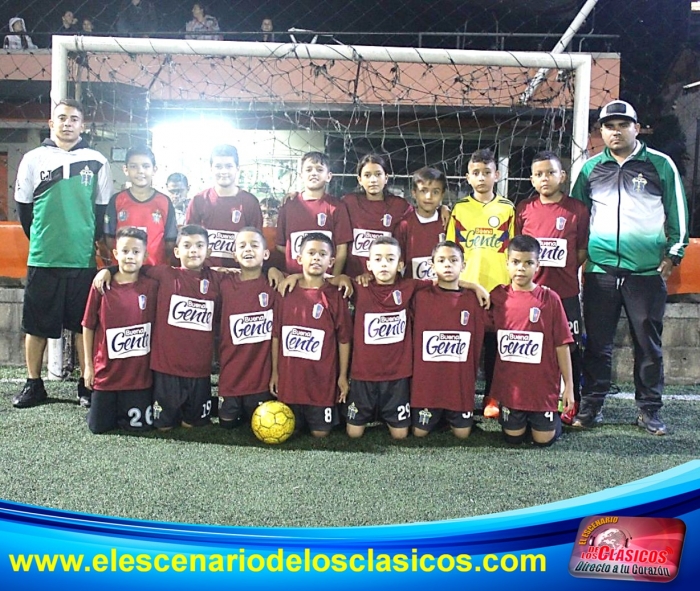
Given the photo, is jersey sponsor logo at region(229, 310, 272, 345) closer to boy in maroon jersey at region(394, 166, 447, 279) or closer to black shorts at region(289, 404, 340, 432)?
black shorts at region(289, 404, 340, 432)

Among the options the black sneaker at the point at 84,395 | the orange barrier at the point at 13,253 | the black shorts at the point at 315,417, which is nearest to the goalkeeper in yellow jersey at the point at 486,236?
the black shorts at the point at 315,417

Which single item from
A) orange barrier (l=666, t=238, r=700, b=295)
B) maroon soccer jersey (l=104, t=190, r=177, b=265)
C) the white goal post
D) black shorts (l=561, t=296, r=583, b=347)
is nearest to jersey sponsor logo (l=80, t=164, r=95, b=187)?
maroon soccer jersey (l=104, t=190, r=177, b=265)

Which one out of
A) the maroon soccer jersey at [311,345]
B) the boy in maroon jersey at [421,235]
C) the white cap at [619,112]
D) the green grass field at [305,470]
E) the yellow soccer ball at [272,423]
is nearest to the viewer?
the green grass field at [305,470]

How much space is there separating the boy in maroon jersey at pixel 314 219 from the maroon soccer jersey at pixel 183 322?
1.77 ft

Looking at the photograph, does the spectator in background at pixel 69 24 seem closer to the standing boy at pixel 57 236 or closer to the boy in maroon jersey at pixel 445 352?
the standing boy at pixel 57 236

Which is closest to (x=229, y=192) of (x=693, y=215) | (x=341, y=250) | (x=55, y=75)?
(x=341, y=250)

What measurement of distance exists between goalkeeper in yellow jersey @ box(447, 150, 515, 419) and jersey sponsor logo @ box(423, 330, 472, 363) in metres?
0.32

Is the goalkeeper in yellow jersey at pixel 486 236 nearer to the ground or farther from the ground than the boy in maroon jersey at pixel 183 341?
farther from the ground

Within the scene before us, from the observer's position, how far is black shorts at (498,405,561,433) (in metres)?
3.35

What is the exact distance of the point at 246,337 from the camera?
139 inches

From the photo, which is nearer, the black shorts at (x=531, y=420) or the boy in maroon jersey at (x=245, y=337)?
the black shorts at (x=531, y=420)

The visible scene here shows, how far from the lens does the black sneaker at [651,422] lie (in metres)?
3.49

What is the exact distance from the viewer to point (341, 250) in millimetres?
3826

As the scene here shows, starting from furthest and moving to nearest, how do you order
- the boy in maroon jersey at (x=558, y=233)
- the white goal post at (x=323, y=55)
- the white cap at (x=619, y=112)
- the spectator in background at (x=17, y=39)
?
1. the spectator in background at (x=17, y=39)
2. the white goal post at (x=323, y=55)
3. the boy in maroon jersey at (x=558, y=233)
4. the white cap at (x=619, y=112)
